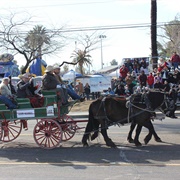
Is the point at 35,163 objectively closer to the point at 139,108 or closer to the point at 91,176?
the point at 91,176

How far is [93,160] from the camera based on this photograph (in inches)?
316

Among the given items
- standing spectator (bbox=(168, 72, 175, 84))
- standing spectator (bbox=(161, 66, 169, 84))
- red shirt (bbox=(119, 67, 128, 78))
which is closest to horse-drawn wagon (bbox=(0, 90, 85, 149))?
standing spectator (bbox=(168, 72, 175, 84))

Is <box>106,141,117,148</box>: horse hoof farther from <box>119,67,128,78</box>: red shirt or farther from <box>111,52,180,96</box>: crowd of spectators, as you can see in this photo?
<box>119,67,128,78</box>: red shirt

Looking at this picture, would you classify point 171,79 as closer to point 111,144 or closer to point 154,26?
point 154,26

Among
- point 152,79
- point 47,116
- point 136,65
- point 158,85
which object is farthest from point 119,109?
point 136,65

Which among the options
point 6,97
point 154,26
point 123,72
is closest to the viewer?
point 6,97

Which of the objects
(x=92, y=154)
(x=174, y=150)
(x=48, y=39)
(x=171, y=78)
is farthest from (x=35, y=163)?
(x=48, y=39)

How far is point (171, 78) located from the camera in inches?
770

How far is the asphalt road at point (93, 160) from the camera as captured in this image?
686 centimetres

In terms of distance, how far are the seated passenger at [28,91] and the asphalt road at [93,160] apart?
127 centimetres

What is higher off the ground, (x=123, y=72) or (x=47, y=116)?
(x=123, y=72)

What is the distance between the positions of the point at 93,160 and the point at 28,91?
331 centimetres

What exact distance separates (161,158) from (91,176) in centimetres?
199

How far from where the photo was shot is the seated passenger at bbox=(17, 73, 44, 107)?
9.98m
